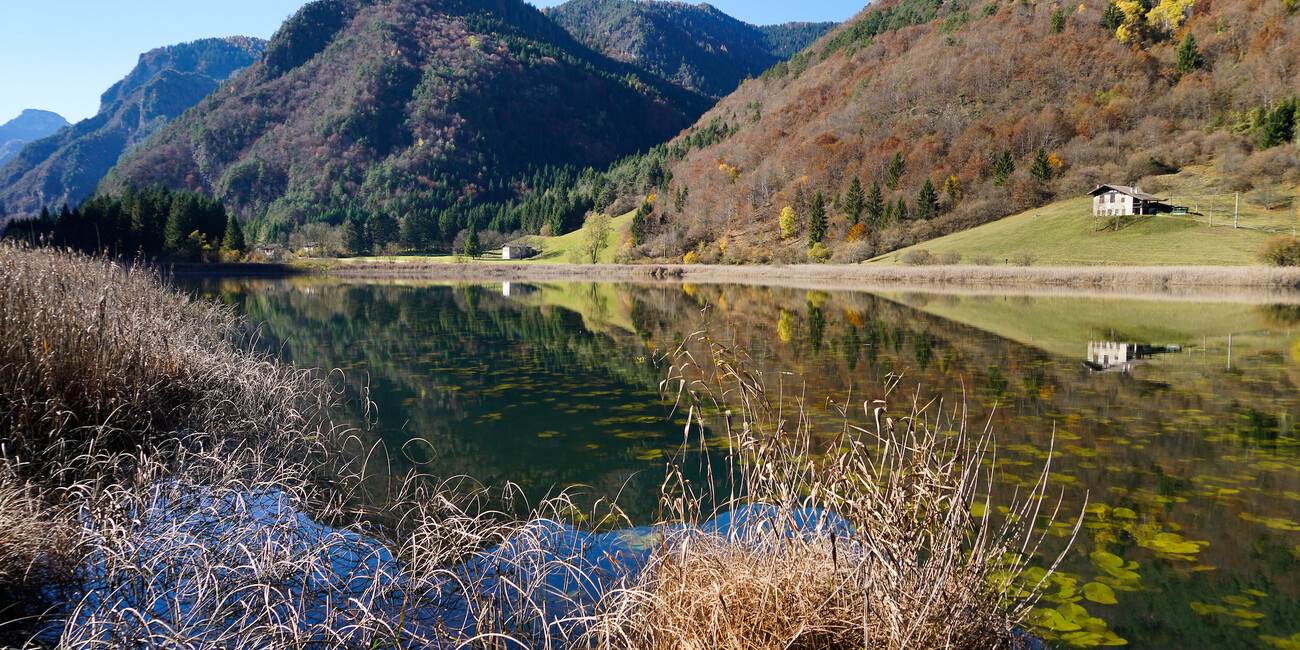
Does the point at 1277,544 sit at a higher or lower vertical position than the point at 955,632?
lower

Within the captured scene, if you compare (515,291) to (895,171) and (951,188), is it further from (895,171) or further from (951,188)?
(895,171)

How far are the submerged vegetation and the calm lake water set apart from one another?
90 cm

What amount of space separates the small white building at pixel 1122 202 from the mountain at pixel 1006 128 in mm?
8117

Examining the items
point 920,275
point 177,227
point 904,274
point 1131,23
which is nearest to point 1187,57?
point 1131,23

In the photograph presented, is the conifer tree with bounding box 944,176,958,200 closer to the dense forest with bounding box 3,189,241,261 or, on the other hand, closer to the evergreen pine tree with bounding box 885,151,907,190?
the evergreen pine tree with bounding box 885,151,907,190

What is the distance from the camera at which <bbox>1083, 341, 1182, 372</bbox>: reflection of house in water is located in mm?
15148

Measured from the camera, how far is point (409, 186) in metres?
172

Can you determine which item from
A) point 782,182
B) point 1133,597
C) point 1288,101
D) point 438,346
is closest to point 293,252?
point 782,182

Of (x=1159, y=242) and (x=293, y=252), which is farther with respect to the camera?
(x=293, y=252)

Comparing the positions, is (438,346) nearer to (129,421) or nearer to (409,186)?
(129,421)

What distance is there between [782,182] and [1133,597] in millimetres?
106455

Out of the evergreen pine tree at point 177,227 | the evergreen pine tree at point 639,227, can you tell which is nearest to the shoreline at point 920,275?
the evergreen pine tree at point 177,227

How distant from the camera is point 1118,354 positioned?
16828mm

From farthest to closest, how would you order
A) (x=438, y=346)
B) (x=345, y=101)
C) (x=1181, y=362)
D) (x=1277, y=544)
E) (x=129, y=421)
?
(x=345, y=101), (x=438, y=346), (x=1181, y=362), (x=129, y=421), (x=1277, y=544)
